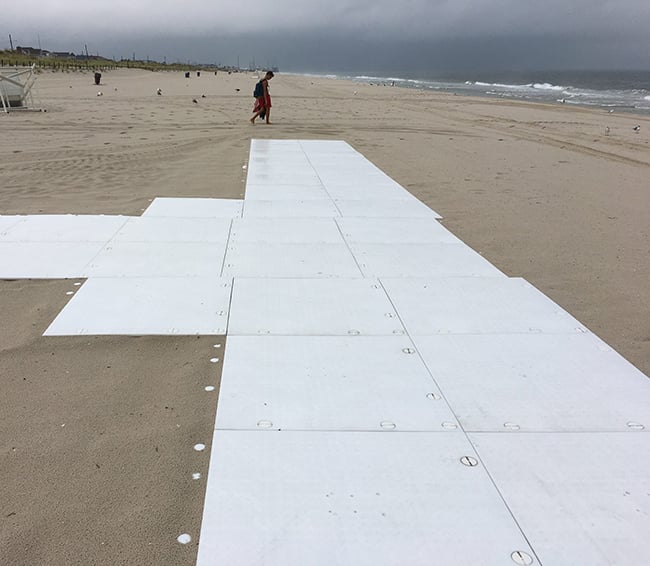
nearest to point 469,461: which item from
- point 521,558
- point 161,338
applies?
point 521,558

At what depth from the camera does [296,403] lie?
2.97 meters

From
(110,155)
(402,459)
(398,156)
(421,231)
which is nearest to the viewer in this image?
(402,459)

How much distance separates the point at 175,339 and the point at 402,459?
6.14ft

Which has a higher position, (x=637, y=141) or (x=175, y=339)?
(x=637, y=141)

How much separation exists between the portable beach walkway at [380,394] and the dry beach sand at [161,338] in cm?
22

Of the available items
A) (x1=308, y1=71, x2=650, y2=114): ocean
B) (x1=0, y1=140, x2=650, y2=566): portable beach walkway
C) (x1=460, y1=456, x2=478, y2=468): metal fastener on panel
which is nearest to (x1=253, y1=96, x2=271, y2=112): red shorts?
(x1=0, y1=140, x2=650, y2=566): portable beach walkway

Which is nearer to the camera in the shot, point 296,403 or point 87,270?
point 296,403

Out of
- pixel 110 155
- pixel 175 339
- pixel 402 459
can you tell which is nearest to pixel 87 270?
pixel 175 339

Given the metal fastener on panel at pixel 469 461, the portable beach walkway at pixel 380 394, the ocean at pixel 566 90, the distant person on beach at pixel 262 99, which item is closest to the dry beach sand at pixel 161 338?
the portable beach walkway at pixel 380 394

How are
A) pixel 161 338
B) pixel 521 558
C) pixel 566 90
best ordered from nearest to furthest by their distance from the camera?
1. pixel 521 558
2. pixel 161 338
3. pixel 566 90

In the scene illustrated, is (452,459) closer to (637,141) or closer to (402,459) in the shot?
(402,459)

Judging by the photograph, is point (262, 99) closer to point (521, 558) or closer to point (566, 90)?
point (521, 558)

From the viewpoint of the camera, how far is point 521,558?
2084 mm

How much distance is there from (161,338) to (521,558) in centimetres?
263
